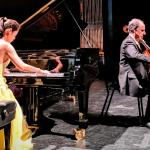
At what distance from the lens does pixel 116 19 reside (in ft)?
32.0

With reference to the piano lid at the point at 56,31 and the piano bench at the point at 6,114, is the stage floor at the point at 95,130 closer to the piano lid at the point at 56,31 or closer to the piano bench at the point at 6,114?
the piano bench at the point at 6,114

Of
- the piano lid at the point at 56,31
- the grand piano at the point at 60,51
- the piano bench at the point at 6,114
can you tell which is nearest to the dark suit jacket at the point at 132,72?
the grand piano at the point at 60,51

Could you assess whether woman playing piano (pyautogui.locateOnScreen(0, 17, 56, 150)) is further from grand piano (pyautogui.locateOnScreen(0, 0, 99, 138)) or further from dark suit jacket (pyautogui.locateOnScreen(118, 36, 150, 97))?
dark suit jacket (pyautogui.locateOnScreen(118, 36, 150, 97))

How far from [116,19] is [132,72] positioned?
18.4 ft

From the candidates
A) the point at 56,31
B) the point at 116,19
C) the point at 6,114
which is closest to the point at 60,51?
the point at 56,31

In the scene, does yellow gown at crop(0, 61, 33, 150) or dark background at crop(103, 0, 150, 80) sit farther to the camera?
dark background at crop(103, 0, 150, 80)

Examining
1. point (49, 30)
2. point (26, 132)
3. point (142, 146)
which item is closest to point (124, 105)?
point (49, 30)

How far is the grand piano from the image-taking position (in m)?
3.74

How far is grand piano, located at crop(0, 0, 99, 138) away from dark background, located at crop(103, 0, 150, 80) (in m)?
4.23

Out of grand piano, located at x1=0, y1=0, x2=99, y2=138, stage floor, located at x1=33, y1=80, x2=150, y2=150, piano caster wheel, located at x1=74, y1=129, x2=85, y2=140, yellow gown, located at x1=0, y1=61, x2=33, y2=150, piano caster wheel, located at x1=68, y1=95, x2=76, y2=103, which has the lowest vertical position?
stage floor, located at x1=33, y1=80, x2=150, y2=150

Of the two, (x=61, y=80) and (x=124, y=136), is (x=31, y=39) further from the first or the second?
(x=124, y=136)

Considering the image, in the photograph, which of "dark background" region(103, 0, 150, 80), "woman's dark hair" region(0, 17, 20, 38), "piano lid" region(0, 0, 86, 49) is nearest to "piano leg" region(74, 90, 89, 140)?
"woman's dark hair" region(0, 17, 20, 38)

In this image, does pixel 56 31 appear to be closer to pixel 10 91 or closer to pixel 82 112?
pixel 82 112

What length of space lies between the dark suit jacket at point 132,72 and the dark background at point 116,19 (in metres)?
5.07
